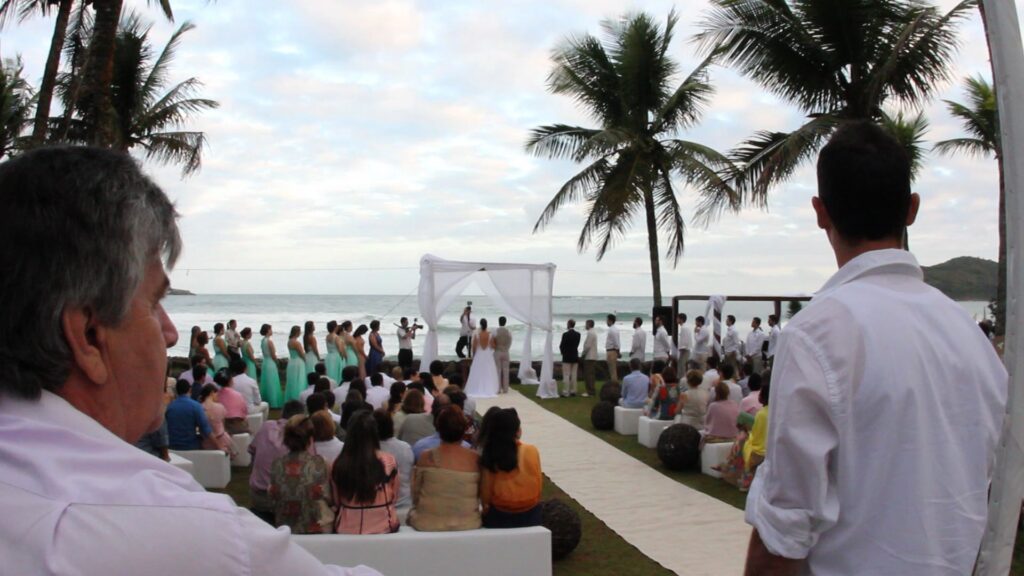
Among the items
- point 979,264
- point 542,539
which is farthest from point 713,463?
point 979,264

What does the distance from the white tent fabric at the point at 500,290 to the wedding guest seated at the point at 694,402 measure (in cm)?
815

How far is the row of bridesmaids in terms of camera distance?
17250 mm

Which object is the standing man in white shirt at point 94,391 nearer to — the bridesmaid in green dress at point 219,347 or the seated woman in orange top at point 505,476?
the seated woman in orange top at point 505,476

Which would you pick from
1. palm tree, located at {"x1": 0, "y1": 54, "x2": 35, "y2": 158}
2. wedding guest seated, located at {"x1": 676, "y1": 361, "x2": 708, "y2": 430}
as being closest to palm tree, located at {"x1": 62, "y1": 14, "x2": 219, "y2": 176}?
palm tree, located at {"x1": 0, "y1": 54, "x2": 35, "y2": 158}

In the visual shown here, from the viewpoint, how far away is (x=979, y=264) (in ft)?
110

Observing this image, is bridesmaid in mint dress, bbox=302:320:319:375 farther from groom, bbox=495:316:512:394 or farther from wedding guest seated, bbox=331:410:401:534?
wedding guest seated, bbox=331:410:401:534

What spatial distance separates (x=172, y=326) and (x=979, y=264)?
3715 centimetres

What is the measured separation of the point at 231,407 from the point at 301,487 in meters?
5.61

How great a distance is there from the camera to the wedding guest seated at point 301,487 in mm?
6691

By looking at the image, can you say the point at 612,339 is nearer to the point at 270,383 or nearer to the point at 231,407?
the point at 270,383

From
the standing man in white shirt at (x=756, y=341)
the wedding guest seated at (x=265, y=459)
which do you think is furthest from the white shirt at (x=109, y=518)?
the standing man in white shirt at (x=756, y=341)

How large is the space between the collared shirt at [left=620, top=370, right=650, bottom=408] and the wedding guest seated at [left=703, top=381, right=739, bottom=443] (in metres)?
3.62

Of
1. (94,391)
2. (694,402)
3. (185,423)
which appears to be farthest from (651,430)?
(94,391)

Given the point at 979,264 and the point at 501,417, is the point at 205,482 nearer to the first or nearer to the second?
the point at 501,417
